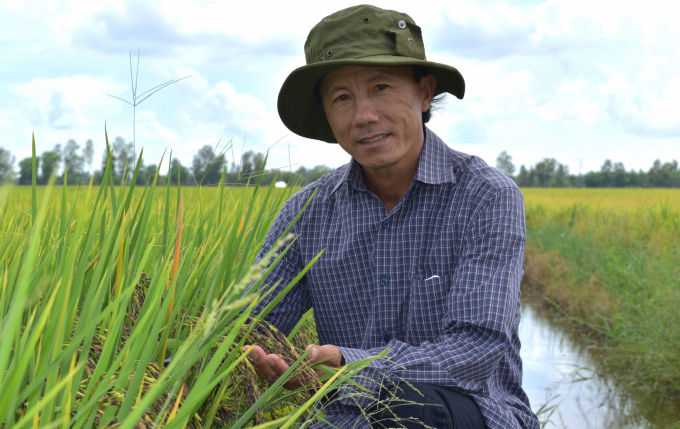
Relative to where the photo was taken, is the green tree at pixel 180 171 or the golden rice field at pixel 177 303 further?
the green tree at pixel 180 171

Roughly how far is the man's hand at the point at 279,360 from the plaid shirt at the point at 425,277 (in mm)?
102

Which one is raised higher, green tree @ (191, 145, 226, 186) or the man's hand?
green tree @ (191, 145, 226, 186)

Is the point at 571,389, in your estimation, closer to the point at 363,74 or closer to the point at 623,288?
the point at 623,288

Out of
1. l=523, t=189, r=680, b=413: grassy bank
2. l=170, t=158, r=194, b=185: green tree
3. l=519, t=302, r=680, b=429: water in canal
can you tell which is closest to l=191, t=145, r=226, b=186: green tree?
l=170, t=158, r=194, b=185: green tree

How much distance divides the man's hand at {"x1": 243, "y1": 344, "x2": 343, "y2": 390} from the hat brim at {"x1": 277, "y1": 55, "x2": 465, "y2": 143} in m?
0.86

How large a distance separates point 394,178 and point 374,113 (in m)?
0.24

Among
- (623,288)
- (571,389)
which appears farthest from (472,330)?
(623,288)

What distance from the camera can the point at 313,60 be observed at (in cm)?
194

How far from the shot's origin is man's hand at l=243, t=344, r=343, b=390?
124 centimetres

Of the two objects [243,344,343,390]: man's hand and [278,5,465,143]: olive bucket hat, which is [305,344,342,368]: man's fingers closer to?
[243,344,343,390]: man's hand

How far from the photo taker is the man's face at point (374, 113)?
1840 millimetres

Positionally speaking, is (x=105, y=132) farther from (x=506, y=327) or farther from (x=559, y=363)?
(x=559, y=363)

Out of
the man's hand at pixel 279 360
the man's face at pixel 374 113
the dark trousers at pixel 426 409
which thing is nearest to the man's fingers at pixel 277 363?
the man's hand at pixel 279 360

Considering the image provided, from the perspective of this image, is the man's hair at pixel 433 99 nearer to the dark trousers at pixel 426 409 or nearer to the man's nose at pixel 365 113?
the man's nose at pixel 365 113
